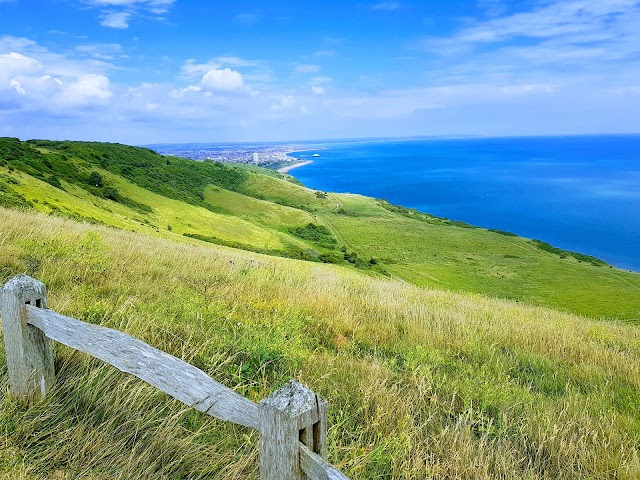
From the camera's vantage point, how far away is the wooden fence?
207cm

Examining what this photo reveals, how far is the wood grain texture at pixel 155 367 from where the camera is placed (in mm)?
2615

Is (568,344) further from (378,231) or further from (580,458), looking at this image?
(378,231)

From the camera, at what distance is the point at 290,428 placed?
2047mm

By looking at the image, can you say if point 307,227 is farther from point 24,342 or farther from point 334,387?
point 24,342

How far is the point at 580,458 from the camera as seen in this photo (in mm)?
3863

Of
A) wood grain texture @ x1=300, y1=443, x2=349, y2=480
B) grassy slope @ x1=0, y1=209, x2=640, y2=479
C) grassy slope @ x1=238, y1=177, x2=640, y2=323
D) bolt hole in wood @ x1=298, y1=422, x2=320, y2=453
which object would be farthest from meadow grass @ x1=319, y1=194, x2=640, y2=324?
wood grain texture @ x1=300, y1=443, x2=349, y2=480

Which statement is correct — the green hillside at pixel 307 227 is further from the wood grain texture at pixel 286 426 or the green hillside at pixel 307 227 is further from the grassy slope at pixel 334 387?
the wood grain texture at pixel 286 426

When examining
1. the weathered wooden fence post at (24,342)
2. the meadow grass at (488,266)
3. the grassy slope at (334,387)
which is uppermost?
the weathered wooden fence post at (24,342)

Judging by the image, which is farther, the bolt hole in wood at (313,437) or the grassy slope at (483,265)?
the grassy slope at (483,265)

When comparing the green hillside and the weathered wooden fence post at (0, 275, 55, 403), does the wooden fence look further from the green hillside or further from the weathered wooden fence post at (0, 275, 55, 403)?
the green hillside

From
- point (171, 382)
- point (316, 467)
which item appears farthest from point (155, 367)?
point (316, 467)

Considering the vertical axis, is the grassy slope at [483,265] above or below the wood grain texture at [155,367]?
below

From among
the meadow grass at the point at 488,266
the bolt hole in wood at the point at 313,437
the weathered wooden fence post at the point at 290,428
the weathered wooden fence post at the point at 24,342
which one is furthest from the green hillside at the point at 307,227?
the bolt hole in wood at the point at 313,437

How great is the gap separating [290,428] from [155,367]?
143 centimetres
